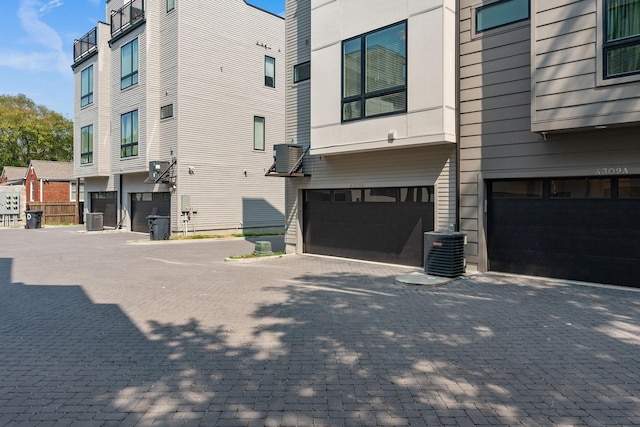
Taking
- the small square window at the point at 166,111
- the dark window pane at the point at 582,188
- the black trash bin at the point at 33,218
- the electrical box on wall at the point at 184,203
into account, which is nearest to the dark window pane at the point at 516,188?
the dark window pane at the point at 582,188

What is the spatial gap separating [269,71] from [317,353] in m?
21.1

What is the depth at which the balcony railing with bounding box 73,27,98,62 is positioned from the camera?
81.3 ft

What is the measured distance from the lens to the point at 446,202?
10078 millimetres

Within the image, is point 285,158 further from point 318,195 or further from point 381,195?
point 381,195

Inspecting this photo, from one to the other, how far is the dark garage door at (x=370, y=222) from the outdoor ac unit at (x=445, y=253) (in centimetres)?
132

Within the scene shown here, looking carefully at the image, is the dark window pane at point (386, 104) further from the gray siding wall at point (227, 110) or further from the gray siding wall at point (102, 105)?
the gray siding wall at point (102, 105)

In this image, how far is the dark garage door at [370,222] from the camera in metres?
10.9

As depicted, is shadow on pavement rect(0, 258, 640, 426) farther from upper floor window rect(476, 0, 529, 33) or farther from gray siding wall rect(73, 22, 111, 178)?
gray siding wall rect(73, 22, 111, 178)

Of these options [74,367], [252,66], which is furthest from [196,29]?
[74,367]

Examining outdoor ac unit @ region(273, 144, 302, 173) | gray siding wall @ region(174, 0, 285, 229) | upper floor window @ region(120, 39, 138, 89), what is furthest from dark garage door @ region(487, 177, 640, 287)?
upper floor window @ region(120, 39, 138, 89)

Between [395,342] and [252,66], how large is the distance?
20.1 meters

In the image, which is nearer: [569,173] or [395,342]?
[395,342]

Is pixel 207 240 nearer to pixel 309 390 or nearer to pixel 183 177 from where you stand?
pixel 183 177

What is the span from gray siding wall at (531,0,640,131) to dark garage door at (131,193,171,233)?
16.9 metres
